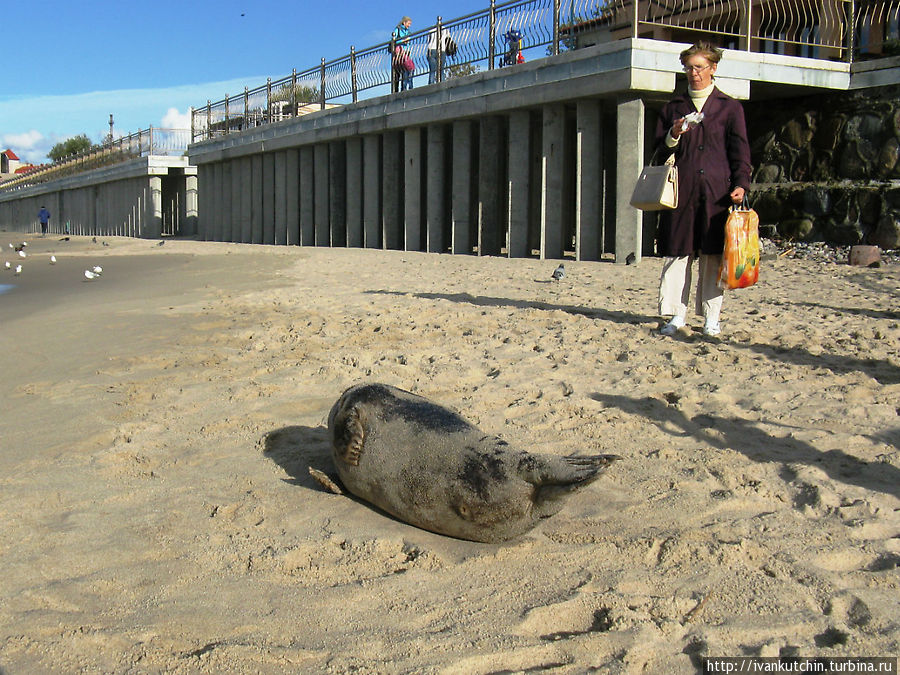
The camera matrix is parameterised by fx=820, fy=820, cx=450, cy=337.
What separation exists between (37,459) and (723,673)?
3377mm

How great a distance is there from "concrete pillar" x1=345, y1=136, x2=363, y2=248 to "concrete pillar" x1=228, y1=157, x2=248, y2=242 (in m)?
7.03

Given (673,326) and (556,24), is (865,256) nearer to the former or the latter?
(556,24)

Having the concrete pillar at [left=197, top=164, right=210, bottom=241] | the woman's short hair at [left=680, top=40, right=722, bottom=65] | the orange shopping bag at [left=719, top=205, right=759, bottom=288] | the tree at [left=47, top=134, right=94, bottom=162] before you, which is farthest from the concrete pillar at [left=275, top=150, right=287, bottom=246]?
the tree at [left=47, top=134, right=94, bottom=162]

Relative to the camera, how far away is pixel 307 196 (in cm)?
2341

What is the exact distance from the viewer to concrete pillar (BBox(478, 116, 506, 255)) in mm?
16453

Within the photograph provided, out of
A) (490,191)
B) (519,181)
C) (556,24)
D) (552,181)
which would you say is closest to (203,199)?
(490,191)

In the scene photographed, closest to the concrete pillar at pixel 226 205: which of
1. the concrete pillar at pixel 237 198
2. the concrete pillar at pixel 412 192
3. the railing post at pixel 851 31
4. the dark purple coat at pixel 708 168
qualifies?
the concrete pillar at pixel 237 198

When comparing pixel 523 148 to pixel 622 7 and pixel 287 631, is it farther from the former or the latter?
pixel 287 631

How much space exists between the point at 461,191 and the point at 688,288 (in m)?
10.9

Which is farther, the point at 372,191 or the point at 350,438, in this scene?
the point at 372,191

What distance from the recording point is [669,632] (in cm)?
252

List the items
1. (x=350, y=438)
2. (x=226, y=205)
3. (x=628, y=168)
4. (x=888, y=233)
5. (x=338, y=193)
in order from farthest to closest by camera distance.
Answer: (x=226, y=205) < (x=338, y=193) < (x=628, y=168) < (x=888, y=233) < (x=350, y=438)

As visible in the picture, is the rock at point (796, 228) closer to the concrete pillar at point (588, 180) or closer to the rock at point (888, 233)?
the rock at point (888, 233)

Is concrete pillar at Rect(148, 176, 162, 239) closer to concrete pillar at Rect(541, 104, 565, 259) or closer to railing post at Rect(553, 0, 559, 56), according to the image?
concrete pillar at Rect(541, 104, 565, 259)
